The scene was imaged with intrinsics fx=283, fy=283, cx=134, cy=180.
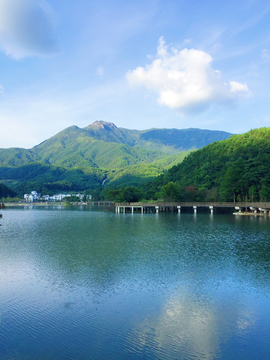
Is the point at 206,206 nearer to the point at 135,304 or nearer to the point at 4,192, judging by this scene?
the point at 135,304

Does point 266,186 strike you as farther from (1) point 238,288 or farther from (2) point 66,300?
(2) point 66,300

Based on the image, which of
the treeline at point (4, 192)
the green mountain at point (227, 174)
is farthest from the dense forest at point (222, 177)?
the treeline at point (4, 192)

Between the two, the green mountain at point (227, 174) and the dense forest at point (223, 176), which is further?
the dense forest at point (223, 176)

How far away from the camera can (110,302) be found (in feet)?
40.3

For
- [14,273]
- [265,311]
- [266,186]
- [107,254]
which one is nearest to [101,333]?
[265,311]

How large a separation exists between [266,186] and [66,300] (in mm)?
63619

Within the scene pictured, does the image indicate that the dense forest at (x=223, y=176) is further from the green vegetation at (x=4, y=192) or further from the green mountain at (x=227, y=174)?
the green vegetation at (x=4, y=192)

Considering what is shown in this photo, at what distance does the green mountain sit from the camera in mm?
69562

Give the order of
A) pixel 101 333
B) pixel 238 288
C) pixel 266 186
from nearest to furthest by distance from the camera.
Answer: pixel 101 333, pixel 238 288, pixel 266 186

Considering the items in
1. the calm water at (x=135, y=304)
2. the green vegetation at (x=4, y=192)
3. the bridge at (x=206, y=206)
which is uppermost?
the green vegetation at (x=4, y=192)

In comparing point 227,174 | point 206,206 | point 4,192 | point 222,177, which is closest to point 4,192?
point 4,192

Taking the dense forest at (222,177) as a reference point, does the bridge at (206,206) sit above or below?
below

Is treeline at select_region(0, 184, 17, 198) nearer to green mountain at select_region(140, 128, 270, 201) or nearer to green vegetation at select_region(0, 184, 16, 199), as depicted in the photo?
green vegetation at select_region(0, 184, 16, 199)

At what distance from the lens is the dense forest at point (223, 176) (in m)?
69.8
